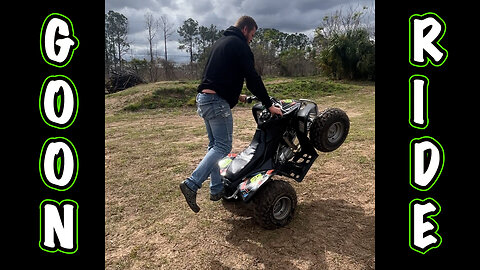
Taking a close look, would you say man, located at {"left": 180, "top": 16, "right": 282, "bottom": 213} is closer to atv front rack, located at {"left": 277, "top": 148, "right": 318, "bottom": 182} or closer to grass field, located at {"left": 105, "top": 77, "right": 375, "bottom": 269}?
grass field, located at {"left": 105, "top": 77, "right": 375, "bottom": 269}

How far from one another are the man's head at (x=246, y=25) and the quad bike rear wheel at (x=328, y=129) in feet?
3.36

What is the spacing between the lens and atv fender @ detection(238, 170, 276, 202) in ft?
8.86

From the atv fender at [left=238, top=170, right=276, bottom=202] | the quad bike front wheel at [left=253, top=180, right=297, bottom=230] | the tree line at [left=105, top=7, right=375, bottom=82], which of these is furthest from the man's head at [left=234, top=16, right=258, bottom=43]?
the tree line at [left=105, top=7, right=375, bottom=82]

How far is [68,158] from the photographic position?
227cm

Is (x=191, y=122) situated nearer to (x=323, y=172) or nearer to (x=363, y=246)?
(x=323, y=172)

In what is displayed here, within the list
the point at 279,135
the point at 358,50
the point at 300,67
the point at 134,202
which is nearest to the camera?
the point at 279,135

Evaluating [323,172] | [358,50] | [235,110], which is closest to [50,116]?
[323,172]

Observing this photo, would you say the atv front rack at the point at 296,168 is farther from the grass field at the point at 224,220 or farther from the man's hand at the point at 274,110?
the man's hand at the point at 274,110

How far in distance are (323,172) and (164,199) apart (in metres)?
2.12

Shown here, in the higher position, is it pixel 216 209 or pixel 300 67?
pixel 300 67

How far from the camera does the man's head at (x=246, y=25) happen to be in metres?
2.90

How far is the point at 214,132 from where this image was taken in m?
2.94

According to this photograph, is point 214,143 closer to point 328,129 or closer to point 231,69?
point 231,69

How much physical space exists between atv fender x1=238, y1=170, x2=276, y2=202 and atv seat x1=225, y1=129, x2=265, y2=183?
82 mm
